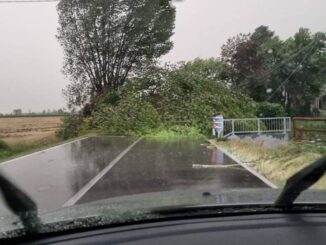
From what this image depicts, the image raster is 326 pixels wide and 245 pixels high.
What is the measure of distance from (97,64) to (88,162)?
105ft

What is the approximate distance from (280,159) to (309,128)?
5598mm

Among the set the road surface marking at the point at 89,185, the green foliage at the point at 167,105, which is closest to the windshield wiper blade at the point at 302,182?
the road surface marking at the point at 89,185

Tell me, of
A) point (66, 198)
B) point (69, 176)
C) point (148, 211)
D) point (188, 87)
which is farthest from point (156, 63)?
point (148, 211)

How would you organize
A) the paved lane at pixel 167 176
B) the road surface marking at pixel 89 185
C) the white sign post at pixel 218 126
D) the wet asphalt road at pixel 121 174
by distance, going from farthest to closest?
the white sign post at pixel 218 126, the paved lane at pixel 167 176, the wet asphalt road at pixel 121 174, the road surface marking at pixel 89 185

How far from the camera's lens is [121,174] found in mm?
14320

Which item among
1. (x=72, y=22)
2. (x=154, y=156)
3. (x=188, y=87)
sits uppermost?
(x=72, y=22)

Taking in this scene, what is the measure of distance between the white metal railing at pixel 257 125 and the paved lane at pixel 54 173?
42.6 ft

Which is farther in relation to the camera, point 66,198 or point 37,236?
point 66,198

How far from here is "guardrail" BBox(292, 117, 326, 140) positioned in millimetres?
20266

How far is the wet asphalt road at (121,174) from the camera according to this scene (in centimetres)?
1151

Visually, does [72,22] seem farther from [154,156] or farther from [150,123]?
[154,156]

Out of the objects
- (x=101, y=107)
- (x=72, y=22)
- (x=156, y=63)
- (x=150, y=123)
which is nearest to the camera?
(x=150, y=123)

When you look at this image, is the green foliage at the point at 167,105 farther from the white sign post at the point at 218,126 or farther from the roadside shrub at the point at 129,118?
the white sign post at the point at 218,126

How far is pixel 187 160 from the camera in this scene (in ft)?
59.6
